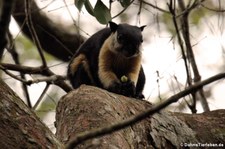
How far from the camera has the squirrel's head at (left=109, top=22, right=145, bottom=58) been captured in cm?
580

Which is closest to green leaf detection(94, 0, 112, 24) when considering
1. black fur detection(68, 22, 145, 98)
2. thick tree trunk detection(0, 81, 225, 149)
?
thick tree trunk detection(0, 81, 225, 149)

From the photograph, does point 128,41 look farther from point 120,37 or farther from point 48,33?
→ point 48,33

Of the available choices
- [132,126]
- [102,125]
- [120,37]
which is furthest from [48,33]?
[102,125]

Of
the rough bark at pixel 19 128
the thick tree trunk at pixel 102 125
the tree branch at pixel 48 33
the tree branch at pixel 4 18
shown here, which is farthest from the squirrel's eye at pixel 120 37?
the tree branch at pixel 4 18

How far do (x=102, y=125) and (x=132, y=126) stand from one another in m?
0.37

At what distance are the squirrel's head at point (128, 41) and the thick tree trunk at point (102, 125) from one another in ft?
5.44

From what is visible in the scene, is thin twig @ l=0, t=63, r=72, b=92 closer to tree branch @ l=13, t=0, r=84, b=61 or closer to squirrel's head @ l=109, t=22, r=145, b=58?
tree branch @ l=13, t=0, r=84, b=61

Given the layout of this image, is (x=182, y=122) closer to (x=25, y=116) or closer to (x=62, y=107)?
(x=62, y=107)

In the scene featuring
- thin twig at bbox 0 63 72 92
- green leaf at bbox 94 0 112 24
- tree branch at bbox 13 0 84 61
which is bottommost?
green leaf at bbox 94 0 112 24

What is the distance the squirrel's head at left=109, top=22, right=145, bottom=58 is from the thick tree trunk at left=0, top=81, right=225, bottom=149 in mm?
1659

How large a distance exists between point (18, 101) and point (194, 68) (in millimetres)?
3812

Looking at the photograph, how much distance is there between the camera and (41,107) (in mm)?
8180

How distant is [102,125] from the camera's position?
3277 mm

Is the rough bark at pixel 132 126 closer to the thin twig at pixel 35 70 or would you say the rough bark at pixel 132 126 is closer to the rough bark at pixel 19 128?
the rough bark at pixel 19 128
